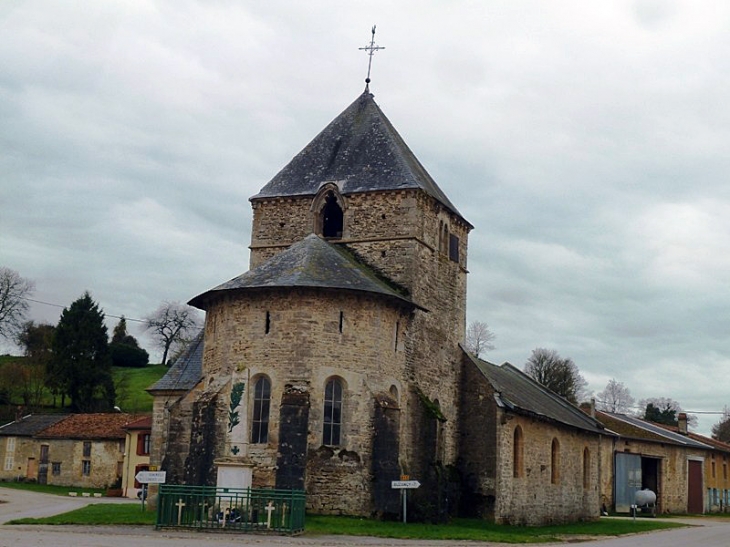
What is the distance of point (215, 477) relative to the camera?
25.6 m

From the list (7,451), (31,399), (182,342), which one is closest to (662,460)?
(7,451)

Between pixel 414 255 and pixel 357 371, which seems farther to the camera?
pixel 414 255

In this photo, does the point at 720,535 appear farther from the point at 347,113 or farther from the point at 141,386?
the point at 141,386

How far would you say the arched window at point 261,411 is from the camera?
2584cm

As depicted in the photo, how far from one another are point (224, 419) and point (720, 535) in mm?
16164

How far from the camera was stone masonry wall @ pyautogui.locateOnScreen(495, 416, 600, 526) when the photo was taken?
30.8 m

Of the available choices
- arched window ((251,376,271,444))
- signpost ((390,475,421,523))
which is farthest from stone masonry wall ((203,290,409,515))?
signpost ((390,475,421,523))

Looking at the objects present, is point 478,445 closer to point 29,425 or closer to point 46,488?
point 46,488

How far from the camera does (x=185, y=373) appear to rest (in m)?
35.2

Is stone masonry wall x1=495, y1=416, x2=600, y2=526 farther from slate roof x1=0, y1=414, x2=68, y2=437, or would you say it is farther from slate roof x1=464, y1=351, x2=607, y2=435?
slate roof x1=0, y1=414, x2=68, y2=437

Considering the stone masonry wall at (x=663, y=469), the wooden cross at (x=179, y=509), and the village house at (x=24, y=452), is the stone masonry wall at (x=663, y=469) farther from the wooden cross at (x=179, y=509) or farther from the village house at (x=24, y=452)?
the village house at (x=24, y=452)

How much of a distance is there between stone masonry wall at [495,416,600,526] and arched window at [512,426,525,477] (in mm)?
177

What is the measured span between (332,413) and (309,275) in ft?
13.4

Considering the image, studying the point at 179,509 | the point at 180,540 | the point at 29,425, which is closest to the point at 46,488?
the point at 29,425
